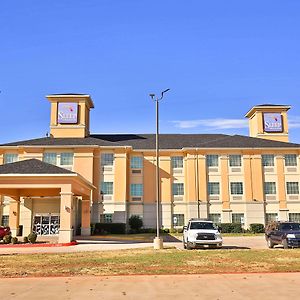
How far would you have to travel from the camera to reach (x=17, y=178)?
29.4 metres

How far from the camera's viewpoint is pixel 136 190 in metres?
50.0

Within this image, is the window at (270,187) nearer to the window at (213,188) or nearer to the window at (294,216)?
the window at (294,216)

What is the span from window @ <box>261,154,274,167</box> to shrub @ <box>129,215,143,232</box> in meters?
16.9

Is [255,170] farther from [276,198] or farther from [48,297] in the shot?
[48,297]

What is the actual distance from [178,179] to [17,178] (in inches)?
979

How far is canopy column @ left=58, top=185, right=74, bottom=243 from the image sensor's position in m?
29.1

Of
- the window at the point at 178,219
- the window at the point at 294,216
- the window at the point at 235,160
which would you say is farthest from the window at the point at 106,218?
the window at the point at 294,216

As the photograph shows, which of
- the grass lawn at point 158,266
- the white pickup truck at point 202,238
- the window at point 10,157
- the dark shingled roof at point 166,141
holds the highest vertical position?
the dark shingled roof at point 166,141

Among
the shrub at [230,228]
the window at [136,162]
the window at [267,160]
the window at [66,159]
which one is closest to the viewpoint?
the shrub at [230,228]

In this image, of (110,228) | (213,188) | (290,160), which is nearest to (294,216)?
(290,160)

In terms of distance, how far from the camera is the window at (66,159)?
4770 centimetres

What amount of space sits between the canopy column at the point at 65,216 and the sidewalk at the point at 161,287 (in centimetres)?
1649

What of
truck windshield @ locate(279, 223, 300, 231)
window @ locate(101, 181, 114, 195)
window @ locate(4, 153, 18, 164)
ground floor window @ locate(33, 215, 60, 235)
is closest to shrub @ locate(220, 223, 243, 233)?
window @ locate(101, 181, 114, 195)

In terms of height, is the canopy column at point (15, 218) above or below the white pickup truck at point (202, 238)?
above
